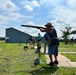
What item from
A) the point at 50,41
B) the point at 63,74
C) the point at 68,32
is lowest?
the point at 63,74

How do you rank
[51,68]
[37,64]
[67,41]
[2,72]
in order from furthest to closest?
1. [67,41]
2. [37,64]
3. [51,68]
4. [2,72]

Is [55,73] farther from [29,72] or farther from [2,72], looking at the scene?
[2,72]

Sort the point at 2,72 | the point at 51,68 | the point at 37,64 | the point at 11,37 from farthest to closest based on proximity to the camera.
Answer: the point at 11,37 → the point at 37,64 → the point at 51,68 → the point at 2,72

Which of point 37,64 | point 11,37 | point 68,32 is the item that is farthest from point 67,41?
point 37,64

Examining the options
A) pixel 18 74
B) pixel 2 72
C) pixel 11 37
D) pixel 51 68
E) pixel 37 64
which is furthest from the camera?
pixel 11 37

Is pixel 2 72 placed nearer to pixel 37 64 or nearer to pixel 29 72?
pixel 29 72

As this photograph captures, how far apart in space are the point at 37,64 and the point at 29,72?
6.26ft

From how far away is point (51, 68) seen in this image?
9859mm

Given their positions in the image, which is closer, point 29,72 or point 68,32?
point 29,72

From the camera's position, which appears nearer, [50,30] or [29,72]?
[29,72]

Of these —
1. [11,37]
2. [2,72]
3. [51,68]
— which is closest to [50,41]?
[51,68]

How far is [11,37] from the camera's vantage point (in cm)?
7462

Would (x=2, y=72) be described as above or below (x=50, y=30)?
below

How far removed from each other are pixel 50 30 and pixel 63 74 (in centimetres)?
233
